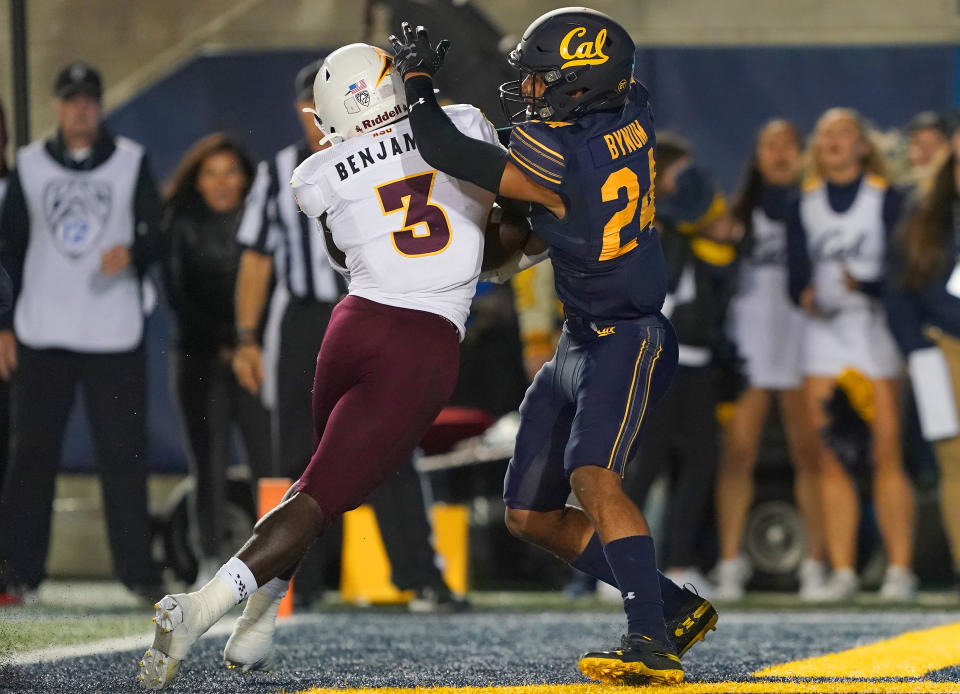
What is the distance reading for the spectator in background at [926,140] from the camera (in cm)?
692

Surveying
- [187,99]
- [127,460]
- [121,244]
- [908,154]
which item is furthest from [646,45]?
[127,460]

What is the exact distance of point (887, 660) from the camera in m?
4.19

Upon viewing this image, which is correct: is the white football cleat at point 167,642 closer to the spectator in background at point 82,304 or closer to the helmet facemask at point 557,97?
the helmet facemask at point 557,97

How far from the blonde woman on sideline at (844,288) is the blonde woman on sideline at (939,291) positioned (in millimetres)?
252

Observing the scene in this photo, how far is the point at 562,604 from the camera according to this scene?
6.40 meters

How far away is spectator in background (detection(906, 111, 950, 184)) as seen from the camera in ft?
22.7

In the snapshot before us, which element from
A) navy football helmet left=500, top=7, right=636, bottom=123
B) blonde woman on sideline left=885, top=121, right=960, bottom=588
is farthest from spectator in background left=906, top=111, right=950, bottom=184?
navy football helmet left=500, top=7, right=636, bottom=123

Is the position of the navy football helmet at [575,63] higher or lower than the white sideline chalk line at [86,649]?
higher

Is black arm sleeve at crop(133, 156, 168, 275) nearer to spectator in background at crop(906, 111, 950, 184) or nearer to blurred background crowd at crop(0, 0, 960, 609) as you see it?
blurred background crowd at crop(0, 0, 960, 609)

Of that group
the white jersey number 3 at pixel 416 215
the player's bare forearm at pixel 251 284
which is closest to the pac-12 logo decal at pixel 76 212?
the player's bare forearm at pixel 251 284

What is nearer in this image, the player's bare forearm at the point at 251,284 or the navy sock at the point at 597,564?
the navy sock at the point at 597,564

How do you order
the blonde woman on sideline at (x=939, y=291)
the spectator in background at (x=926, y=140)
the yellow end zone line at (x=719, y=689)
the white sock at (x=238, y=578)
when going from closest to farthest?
the yellow end zone line at (x=719, y=689) < the white sock at (x=238, y=578) < the blonde woman on sideline at (x=939, y=291) < the spectator in background at (x=926, y=140)

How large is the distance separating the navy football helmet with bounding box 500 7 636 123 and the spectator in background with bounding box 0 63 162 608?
2.87m

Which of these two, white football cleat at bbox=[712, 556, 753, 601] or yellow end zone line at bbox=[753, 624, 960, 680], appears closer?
yellow end zone line at bbox=[753, 624, 960, 680]
